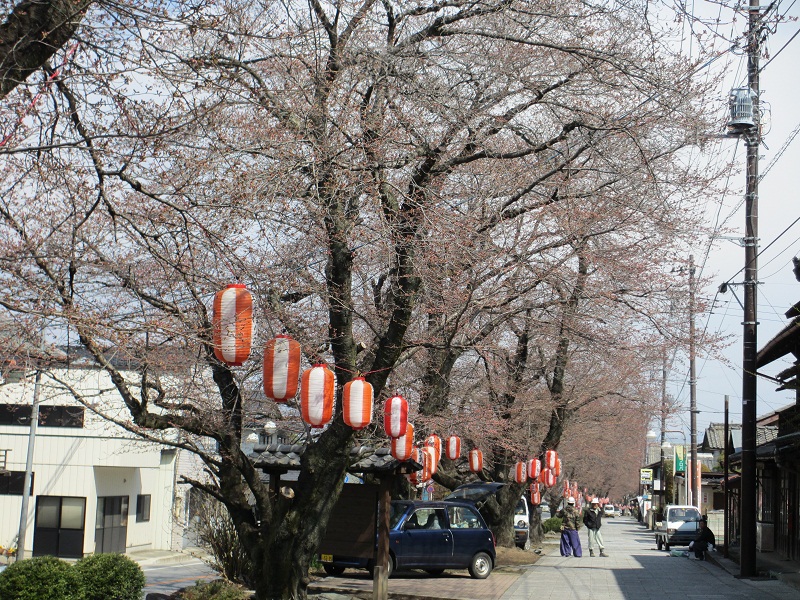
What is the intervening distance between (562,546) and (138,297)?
69.2 feet

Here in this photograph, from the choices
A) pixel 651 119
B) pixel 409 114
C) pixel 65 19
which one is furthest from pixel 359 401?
pixel 65 19

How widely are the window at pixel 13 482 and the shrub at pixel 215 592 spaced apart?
2347cm

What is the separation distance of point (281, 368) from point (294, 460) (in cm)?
640

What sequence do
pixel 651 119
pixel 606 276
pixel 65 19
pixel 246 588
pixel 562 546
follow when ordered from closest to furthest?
pixel 65 19 → pixel 651 119 → pixel 246 588 → pixel 606 276 → pixel 562 546

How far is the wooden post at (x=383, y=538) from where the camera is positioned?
54.1 feet

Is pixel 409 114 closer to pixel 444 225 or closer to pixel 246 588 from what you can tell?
pixel 444 225

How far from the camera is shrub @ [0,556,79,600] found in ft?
45.7

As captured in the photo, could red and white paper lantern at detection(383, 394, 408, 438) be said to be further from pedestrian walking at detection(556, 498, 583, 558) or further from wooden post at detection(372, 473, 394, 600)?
pedestrian walking at detection(556, 498, 583, 558)

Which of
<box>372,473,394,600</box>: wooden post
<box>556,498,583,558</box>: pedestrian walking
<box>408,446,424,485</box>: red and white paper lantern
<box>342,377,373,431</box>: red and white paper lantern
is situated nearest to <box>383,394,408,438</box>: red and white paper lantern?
<box>342,377,373,431</box>: red and white paper lantern

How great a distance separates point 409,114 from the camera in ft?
44.9

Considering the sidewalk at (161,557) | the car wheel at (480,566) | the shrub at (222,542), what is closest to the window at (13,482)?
the sidewalk at (161,557)

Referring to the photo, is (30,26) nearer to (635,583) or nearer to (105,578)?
(105,578)

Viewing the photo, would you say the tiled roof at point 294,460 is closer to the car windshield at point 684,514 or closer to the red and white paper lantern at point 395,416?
the red and white paper lantern at point 395,416

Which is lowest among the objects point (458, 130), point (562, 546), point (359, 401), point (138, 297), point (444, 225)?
point (562, 546)
